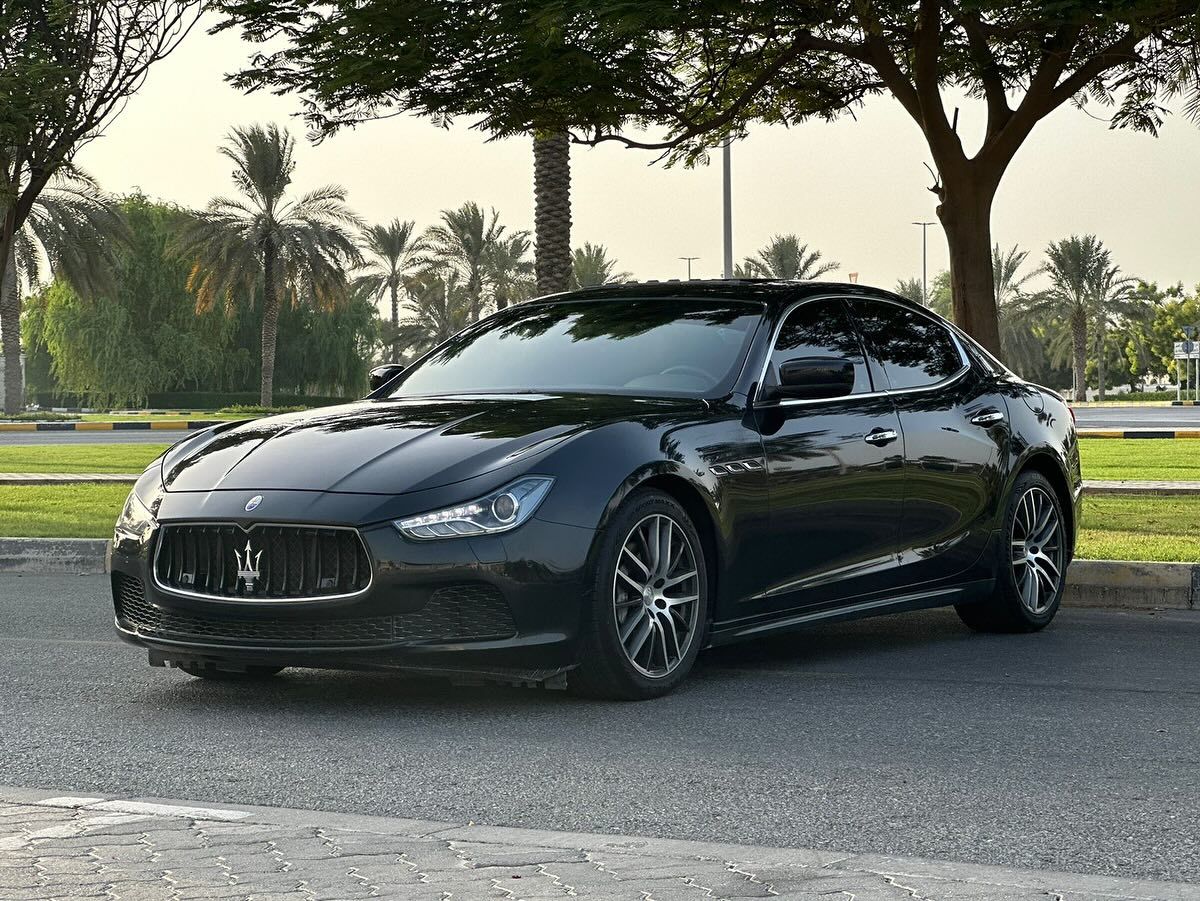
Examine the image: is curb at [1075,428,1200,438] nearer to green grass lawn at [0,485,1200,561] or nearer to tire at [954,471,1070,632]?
green grass lawn at [0,485,1200,561]

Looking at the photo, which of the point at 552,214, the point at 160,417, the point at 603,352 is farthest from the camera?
the point at 160,417

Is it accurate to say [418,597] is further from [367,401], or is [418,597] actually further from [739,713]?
[367,401]

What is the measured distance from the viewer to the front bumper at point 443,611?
6.01 metres

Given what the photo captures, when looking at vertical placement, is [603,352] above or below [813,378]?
above

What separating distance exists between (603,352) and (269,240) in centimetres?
4713

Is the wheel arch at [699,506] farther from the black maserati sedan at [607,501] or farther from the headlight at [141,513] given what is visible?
the headlight at [141,513]

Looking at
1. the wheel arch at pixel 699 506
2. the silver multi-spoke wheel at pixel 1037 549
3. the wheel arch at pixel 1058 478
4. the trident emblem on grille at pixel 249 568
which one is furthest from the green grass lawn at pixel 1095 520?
the trident emblem on grille at pixel 249 568

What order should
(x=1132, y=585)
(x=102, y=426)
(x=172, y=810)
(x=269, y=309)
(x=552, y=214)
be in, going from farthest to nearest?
1. (x=269, y=309)
2. (x=102, y=426)
3. (x=552, y=214)
4. (x=1132, y=585)
5. (x=172, y=810)

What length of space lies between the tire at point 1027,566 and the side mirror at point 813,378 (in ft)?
5.42

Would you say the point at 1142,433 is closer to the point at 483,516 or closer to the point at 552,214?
the point at 552,214

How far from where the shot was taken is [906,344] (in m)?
8.23

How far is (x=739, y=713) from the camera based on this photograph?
20.9 feet

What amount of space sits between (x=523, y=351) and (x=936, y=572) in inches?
81.7

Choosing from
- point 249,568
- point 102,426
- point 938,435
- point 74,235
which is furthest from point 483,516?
point 74,235
